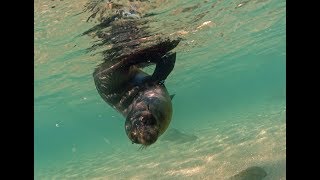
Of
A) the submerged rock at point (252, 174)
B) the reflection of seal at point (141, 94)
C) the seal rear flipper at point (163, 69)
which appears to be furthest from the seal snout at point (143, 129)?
the submerged rock at point (252, 174)

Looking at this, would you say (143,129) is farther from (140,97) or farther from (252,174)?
(252,174)

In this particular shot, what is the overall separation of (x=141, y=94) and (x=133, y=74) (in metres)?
1.68

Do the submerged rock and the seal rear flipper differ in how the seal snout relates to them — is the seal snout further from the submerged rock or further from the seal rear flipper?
the submerged rock

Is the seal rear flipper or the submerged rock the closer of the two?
the seal rear flipper

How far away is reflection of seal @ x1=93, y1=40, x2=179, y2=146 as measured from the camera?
486cm

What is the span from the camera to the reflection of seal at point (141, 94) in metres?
4.86

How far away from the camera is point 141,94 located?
663cm

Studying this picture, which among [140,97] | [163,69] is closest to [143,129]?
[140,97]

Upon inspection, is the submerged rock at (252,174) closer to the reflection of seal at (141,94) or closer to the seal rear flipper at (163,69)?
the reflection of seal at (141,94)

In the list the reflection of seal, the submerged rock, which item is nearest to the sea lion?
the reflection of seal

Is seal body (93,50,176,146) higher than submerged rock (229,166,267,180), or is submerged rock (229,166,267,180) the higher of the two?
seal body (93,50,176,146)
